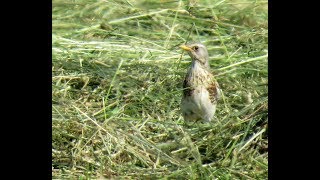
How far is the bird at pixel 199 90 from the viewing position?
4.90 m

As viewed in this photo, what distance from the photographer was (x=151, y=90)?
5.12m

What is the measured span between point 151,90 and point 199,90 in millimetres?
320

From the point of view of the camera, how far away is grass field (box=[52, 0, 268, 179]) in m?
4.35

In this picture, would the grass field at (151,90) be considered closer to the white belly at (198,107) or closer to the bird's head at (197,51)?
the white belly at (198,107)

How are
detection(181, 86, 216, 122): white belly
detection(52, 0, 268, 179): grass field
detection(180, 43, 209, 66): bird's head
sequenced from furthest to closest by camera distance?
detection(180, 43, 209, 66): bird's head
detection(181, 86, 216, 122): white belly
detection(52, 0, 268, 179): grass field

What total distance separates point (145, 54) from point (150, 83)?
0.37m

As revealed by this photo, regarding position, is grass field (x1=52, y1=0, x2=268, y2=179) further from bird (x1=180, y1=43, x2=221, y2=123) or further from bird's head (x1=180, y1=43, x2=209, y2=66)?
bird's head (x1=180, y1=43, x2=209, y2=66)

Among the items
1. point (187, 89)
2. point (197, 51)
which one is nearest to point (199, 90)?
point (187, 89)

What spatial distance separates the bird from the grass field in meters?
0.07

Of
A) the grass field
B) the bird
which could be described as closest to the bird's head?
the bird

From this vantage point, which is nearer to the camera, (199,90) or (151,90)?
(199,90)

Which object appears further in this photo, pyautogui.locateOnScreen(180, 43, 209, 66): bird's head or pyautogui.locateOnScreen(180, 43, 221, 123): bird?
pyautogui.locateOnScreen(180, 43, 209, 66): bird's head

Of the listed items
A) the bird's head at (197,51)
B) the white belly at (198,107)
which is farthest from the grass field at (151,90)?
the bird's head at (197,51)

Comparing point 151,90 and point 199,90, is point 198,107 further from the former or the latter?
point 151,90
